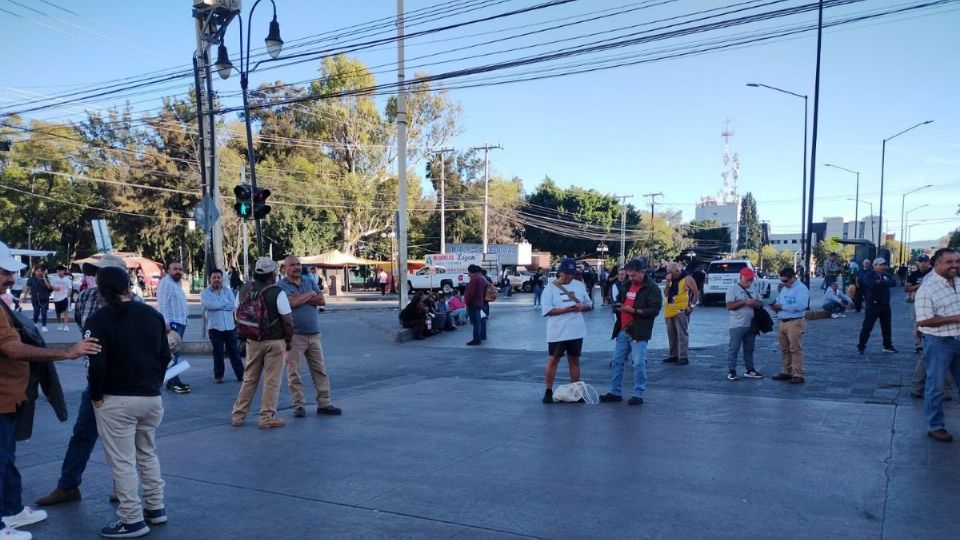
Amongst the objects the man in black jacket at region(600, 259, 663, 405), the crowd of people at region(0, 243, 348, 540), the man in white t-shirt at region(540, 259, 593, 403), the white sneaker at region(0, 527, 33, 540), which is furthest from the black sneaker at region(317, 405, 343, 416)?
the white sneaker at region(0, 527, 33, 540)

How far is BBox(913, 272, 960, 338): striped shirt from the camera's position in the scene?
6184mm

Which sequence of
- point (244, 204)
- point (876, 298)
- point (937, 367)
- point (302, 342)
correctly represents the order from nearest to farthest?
1. point (937, 367)
2. point (302, 342)
3. point (876, 298)
4. point (244, 204)

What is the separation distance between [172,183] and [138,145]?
3.69m

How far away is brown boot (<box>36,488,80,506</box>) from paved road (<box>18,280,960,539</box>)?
8 centimetres

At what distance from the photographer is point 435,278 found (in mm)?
41188

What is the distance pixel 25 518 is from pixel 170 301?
5.37 meters

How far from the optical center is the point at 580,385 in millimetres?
8367

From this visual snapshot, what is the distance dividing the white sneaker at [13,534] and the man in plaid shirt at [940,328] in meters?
7.09

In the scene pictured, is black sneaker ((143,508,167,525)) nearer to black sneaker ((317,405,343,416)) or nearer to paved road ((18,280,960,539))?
paved road ((18,280,960,539))

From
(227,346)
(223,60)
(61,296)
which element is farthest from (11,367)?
(61,296)

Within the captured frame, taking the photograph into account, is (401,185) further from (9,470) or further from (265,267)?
(9,470)

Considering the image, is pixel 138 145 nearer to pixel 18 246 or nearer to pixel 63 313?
pixel 18 246

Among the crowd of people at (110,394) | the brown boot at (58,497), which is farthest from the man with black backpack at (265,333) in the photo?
the brown boot at (58,497)

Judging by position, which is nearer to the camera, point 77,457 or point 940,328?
point 77,457
